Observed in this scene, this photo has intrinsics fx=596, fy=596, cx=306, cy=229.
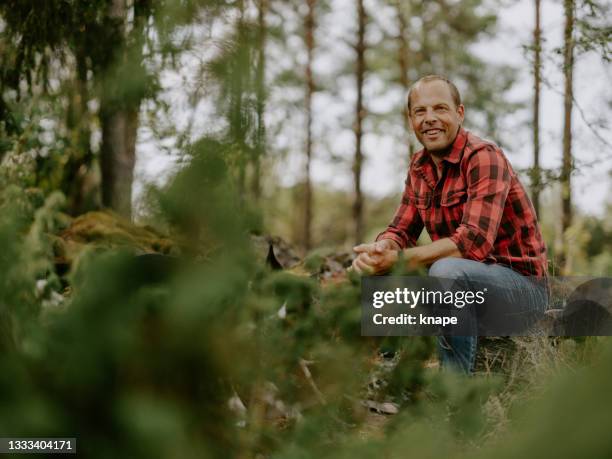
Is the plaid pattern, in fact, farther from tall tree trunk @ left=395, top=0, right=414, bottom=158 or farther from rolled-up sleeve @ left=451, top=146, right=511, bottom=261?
tall tree trunk @ left=395, top=0, right=414, bottom=158

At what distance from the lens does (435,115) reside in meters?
3.09

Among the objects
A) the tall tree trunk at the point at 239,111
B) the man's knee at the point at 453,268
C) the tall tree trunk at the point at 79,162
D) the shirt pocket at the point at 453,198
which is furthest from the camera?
the tall tree trunk at the point at 79,162

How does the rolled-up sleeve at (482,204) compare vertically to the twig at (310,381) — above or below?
above

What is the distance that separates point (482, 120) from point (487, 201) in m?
16.3

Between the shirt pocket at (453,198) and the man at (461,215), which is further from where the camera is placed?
the shirt pocket at (453,198)

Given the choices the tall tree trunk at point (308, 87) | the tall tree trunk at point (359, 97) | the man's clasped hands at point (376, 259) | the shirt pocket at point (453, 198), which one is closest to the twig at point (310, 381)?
the man's clasped hands at point (376, 259)

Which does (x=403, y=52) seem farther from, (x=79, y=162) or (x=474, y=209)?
(x=474, y=209)

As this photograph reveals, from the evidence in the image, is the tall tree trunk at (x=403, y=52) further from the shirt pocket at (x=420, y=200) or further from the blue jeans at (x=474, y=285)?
the blue jeans at (x=474, y=285)

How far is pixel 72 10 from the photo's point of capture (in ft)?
14.8

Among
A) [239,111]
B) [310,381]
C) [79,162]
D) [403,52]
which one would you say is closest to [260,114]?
[239,111]

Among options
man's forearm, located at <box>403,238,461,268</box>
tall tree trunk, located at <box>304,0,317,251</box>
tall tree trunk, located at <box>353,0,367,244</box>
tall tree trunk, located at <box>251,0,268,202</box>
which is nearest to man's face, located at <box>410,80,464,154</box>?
man's forearm, located at <box>403,238,461,268</box>

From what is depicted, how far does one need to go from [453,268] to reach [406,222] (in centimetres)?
63

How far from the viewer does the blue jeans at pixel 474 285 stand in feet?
9.02

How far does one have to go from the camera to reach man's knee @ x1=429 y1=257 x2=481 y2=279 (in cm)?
274
